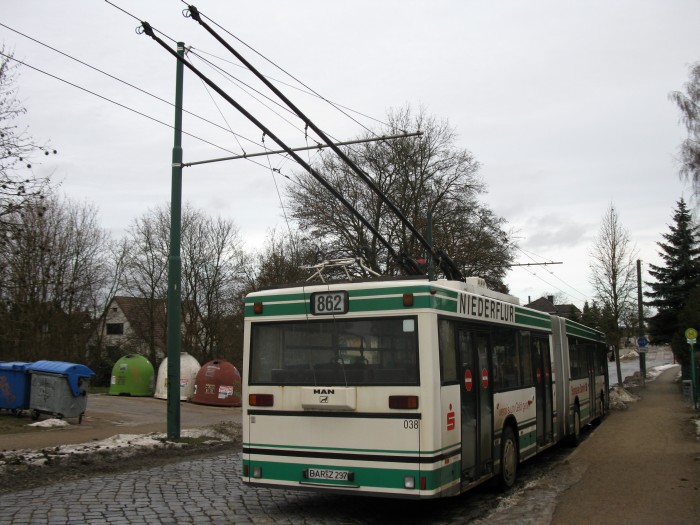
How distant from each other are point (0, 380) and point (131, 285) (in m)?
27.6

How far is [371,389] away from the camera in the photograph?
292 inches

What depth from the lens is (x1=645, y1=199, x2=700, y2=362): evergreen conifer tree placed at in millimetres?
46812

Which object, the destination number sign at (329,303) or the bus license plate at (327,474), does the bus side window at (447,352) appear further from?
the bus license plate at (327,474)

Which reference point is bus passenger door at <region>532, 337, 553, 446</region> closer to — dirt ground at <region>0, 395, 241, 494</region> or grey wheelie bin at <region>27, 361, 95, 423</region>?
dirt ground at <region>0, 395, 241, 494</region>

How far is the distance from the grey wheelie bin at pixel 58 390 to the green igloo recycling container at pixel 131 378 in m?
8.85

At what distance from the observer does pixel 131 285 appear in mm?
45094

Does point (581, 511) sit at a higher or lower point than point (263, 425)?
lower

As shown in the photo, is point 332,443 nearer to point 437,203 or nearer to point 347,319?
point 347,319

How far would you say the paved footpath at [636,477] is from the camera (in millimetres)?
7891

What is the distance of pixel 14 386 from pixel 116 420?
8.80ft

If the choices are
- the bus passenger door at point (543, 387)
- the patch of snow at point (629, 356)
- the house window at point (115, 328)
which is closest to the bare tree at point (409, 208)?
the bus passenger door at point (543, 387)

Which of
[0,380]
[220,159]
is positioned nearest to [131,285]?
[0,380]

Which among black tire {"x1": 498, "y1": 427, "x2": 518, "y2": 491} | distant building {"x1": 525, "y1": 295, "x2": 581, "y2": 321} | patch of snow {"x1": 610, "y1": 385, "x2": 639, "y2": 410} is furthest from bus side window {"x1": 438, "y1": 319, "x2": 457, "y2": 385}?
distant building {"x1": 525, "y1": 295, "x2": 581, "y2": 321}

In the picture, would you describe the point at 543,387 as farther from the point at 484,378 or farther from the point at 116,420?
the point at 116,420
